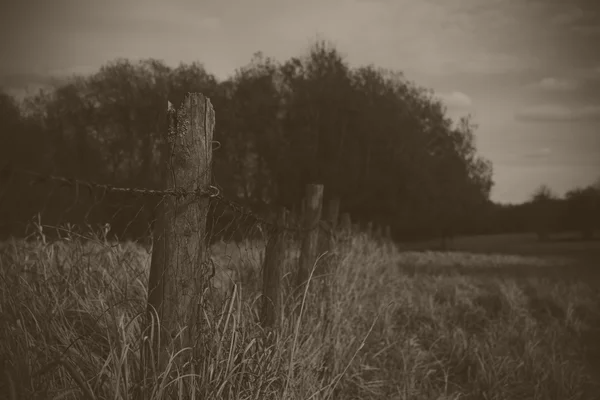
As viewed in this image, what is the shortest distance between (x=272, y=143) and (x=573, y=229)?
92.5 ft

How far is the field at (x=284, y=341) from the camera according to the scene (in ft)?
7.32

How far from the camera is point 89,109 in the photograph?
78.1ft

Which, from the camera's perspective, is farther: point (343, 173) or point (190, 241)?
point (343, 173)

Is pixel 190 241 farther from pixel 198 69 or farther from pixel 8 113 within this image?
pixel 198 69

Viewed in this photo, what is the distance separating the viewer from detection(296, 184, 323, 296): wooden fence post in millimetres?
4281

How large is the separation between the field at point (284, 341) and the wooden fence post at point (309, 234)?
19cm

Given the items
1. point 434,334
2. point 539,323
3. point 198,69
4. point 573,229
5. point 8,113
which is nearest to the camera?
point 434,334

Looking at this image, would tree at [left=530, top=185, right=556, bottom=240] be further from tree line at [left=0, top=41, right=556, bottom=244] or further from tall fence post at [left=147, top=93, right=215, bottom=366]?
tall fence post at [left=147, top=93, right=215, bottom=366]

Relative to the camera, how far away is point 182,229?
2104 mm

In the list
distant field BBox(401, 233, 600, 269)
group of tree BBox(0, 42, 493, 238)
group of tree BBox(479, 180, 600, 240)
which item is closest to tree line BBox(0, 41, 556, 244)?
group of tree BBox(0, 42, 493, 238)

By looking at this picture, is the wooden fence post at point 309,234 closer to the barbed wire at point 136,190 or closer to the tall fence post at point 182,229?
the barbed wire at point 136,190

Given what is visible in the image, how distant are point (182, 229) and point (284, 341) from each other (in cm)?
102

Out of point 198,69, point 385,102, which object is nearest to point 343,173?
point 385,102

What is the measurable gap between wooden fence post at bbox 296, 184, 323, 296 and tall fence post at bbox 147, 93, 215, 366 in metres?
1.99
